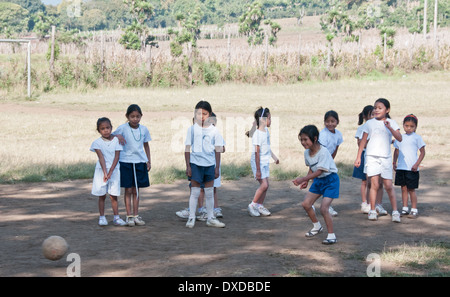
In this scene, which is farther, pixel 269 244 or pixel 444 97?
pixel 444 97

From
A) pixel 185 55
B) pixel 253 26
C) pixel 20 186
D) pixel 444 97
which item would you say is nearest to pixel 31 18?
pixel 253 26

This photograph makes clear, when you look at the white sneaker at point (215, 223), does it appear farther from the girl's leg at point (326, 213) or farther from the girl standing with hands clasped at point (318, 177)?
the girl's leg at point (326, 213)

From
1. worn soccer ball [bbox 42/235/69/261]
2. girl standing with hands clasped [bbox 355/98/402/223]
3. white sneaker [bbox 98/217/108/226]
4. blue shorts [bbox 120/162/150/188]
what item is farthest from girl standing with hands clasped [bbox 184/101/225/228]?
worn soccer ball [bbox 42/235/69/261]

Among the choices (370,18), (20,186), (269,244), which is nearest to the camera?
(269,244)

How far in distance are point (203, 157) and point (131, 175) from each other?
0.89m

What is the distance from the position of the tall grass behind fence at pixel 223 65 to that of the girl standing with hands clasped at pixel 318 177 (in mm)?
19609

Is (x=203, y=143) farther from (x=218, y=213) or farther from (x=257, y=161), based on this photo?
(x=218, y=213)

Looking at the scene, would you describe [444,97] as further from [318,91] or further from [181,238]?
[181,238]

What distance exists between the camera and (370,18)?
87938 millimetres

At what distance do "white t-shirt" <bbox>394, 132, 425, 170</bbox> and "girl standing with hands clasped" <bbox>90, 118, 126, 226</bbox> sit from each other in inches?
136

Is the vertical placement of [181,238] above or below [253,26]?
below

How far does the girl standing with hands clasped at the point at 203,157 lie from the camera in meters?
6.88

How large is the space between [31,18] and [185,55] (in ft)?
337

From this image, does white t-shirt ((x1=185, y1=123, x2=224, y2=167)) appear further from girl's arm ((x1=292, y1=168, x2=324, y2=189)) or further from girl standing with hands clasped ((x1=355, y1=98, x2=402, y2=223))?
girl standing with hands clasped ((x1=355, y1=98, x2=402, y2=223))
